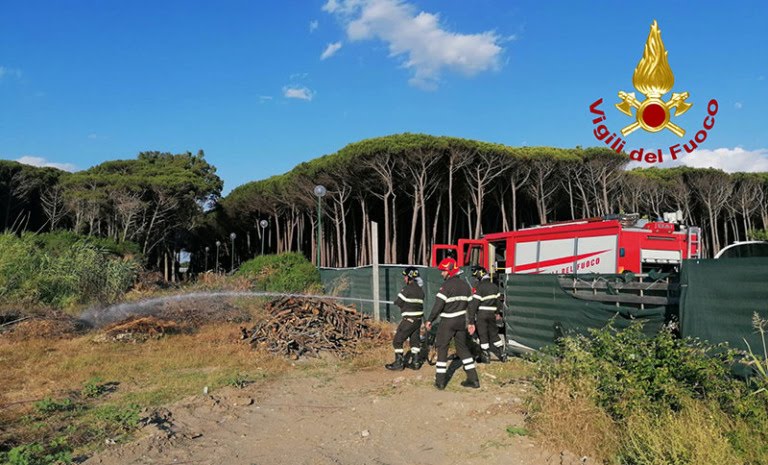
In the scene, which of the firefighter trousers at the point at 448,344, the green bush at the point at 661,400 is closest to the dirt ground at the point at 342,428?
the firefighter trousers at the point at 448,344

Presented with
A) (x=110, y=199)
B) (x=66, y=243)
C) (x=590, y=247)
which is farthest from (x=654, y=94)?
(x=110, y=199)

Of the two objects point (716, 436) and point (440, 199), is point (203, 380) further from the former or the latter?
point (440, 199)

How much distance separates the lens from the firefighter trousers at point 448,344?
22.7ft

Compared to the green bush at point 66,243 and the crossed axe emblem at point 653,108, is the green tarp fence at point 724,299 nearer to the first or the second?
the crossed axe emblem at point 653,108

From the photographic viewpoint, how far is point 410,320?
326 inches

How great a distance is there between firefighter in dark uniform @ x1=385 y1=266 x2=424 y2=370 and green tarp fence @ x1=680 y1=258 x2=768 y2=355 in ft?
12.0

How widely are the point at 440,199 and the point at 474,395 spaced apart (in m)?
30.9

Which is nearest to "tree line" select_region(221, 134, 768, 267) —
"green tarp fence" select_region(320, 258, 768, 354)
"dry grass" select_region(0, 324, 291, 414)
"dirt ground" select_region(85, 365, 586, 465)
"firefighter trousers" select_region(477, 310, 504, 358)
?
"green tarp fence" select_region(320, 258, 768, 354)

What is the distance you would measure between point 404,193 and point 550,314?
1152 inches

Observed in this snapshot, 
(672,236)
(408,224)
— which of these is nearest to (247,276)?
(672,236)

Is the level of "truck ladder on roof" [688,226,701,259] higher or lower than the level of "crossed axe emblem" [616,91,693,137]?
lower

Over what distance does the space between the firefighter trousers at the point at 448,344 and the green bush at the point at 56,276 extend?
1113cm

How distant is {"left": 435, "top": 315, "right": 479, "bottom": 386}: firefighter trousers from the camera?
691cm

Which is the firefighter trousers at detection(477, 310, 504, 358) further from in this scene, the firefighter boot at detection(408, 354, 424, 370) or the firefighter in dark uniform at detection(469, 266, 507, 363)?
the firefighter boot at detection(408, 354, 424, 370)
